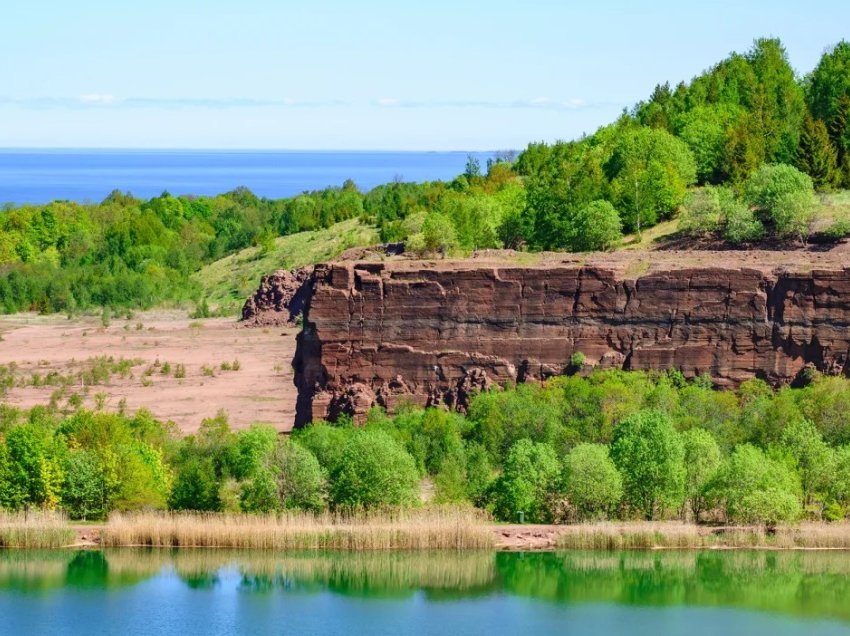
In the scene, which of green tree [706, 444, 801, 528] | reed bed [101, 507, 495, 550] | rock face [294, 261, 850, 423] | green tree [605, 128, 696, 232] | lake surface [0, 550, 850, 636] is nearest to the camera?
lake surface [0, 550, 850, 636]

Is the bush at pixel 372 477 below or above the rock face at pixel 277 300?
below

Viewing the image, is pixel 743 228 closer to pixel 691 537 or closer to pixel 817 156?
pixel 817 156

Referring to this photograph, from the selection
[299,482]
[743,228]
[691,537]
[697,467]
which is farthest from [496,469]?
[743,228]

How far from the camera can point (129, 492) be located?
177 ft

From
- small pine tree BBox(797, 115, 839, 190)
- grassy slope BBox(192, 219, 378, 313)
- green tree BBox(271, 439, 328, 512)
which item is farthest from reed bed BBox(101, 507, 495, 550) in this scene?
grassy slope BBox(192, 219, 378, 313)

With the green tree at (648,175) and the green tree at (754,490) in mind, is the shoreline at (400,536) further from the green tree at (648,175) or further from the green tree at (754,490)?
the green tree at (648,175)

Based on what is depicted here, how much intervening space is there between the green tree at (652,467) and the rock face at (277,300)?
4875 cm

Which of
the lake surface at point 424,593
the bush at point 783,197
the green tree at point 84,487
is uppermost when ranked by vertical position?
the bush at point 783,197

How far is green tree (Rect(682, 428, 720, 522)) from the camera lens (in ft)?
176

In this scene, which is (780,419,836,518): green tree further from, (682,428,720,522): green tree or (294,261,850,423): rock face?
(294,261,850,423): rock face

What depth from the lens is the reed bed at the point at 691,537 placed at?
5150 cm

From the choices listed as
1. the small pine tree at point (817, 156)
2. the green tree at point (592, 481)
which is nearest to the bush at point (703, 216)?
the small pine tree at point (817, 156)

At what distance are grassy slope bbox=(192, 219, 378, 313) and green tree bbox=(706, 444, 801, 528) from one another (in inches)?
2130

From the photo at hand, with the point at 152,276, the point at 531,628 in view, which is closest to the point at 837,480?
A: the point at 531,628
